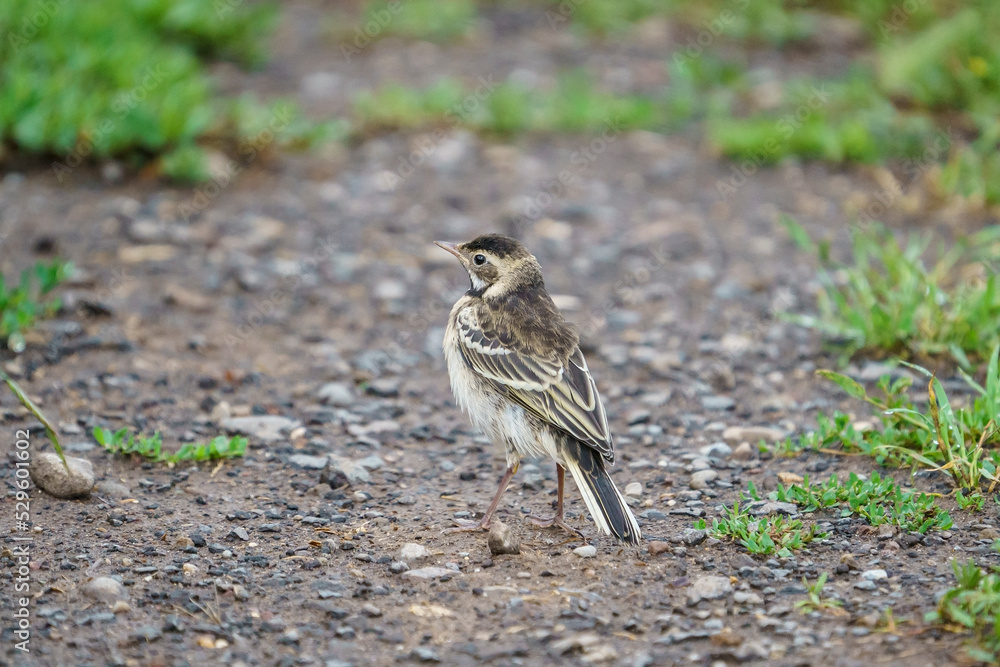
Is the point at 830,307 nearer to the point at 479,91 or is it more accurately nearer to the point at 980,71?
the point at 980,71

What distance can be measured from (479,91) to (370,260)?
3711mm

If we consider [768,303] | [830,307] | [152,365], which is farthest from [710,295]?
[152,365]

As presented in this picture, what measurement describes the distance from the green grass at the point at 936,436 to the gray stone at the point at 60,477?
413 cm

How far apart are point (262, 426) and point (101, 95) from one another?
4952 mm

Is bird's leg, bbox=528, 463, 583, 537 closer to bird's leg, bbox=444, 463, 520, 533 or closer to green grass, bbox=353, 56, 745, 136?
bird's leg, bbox=444, 463, 520, 533

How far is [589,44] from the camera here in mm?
14273

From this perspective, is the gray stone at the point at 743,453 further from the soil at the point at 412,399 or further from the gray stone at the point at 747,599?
the gray stone at the point at 747,599

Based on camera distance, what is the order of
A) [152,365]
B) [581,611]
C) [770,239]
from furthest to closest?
[770,239] → [152,365] → [581,611]

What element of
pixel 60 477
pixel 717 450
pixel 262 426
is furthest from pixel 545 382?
pixel 60 477

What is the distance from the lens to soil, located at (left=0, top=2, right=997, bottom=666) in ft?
15.3

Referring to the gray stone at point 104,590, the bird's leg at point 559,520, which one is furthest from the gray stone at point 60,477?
the bird's leg at point 559,520

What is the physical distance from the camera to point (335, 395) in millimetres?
7473

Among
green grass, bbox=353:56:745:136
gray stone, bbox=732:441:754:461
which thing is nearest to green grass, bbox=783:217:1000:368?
gray stone, bbox=732:441:754:461

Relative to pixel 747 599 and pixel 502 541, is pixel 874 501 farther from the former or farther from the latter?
pixel 502 541
